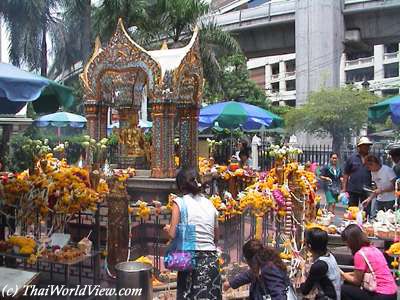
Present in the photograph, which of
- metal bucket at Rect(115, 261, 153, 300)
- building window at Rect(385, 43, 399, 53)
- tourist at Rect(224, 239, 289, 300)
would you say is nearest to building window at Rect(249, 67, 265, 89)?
building window at Rect(385, 43, 399, 53)

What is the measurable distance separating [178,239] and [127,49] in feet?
19.8

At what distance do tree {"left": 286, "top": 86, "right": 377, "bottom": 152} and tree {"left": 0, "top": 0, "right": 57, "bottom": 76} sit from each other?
47.8ft

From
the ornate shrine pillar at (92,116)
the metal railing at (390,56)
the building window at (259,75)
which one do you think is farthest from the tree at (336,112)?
the building window at (259,75)

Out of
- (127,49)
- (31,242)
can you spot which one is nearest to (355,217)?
(31,242)

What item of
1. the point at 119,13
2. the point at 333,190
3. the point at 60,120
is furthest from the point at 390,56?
the point at 333,190

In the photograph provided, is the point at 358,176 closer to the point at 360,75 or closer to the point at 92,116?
the point at 92,116

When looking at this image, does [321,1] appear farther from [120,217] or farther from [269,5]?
[120,217]

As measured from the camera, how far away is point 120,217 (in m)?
5.55

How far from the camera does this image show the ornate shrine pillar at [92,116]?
9.88m

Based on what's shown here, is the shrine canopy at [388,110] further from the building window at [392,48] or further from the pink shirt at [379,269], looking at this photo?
the building window at [392,48]

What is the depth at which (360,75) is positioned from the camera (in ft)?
202

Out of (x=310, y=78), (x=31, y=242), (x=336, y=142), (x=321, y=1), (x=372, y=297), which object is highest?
(x=321, y=1)

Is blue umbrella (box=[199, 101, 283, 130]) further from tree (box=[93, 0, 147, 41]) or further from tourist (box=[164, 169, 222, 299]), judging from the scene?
tree (box=[93, 0, 147, 41])

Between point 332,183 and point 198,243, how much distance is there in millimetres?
8306
